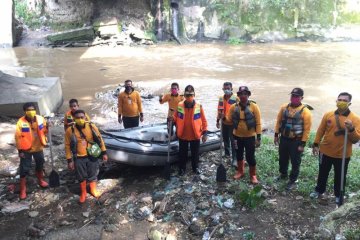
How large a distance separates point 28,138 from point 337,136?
4469 millimetres

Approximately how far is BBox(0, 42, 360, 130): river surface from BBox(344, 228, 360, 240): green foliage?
6.90 metres

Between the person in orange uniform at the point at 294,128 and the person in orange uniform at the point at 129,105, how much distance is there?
3.25m

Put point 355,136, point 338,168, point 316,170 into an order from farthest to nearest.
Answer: point 316,170
point 338,168
point 355,136

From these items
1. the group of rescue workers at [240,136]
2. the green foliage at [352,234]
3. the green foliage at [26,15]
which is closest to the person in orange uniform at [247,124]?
the group of rescue workers at [240,136]

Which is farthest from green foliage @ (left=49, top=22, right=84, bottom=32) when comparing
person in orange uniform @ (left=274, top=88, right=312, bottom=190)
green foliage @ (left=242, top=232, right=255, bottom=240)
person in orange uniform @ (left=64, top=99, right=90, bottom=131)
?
green foliage @ (left=242, top=232, right=255, bottom=240)

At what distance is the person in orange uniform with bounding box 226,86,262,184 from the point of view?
5555 millimetres

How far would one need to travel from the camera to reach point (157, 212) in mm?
5211

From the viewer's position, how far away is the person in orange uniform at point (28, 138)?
551cm

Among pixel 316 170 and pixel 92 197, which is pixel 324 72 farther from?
pixel 92 197

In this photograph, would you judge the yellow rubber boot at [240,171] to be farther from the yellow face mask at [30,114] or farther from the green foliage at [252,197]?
the yellow face mask at [30,114]

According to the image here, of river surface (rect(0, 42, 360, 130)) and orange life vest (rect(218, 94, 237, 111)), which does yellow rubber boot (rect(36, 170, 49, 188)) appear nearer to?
orange life vest (rect(218, 94, 237, 111))

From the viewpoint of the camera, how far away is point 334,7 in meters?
26.7

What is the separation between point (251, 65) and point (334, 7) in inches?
477

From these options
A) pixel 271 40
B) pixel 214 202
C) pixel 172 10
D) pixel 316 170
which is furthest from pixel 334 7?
pixel 214 202
